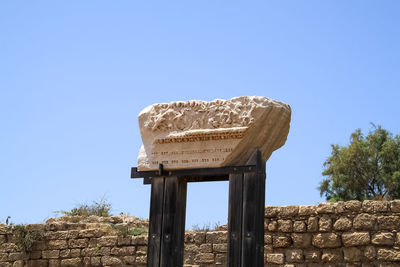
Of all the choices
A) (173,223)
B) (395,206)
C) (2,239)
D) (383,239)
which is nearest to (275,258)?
(383,239)

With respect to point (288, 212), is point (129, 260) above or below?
below

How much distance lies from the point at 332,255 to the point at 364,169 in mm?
11015

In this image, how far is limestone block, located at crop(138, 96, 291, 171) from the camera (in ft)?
20.7

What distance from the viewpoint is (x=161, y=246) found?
6457 mm

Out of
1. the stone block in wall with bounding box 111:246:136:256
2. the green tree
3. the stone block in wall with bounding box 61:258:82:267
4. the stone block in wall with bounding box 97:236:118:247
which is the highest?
the green tree

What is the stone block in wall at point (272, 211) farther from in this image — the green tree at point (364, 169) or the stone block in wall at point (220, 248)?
the green tree at point (364, 169)

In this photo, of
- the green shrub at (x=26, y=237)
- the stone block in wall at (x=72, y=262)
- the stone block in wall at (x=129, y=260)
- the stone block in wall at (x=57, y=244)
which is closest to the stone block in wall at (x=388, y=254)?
the stone block in wall at (x=129, y=260)

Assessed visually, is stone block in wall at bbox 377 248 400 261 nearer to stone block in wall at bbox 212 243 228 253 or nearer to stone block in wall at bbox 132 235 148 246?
stone block in wall at bbox 212 243 228 253

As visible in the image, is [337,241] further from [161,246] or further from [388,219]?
[161,246]

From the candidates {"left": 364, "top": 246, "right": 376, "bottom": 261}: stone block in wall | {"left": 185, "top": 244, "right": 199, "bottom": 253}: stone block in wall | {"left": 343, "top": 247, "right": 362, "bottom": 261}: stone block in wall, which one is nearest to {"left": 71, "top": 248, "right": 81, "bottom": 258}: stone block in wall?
{"left": 185, "top": 244, "right": 199, "bottom": 253}: stone block in wall

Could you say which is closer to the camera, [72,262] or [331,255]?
[331,255]

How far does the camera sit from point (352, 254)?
9852 millimetres

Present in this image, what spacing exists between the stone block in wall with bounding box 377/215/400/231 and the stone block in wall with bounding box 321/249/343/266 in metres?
0.81

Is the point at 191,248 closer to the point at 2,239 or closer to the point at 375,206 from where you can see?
the point at 375,206
